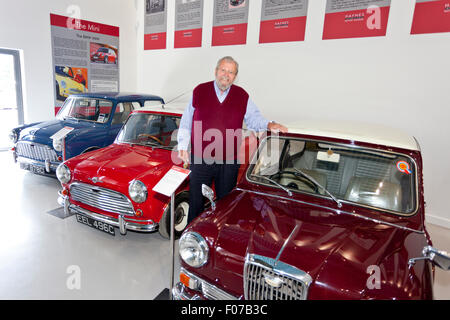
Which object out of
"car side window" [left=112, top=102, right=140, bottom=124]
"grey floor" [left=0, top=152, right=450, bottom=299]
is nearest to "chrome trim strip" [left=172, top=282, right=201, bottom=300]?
"grey floor" [left=0, top=152, right=450, bottom=299]

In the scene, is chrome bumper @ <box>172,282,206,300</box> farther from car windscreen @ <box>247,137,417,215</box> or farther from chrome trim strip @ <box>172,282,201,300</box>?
car windscreen @ <box>247,137,417,215</box>

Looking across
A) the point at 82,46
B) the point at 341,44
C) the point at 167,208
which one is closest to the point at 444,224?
the point at 341,44

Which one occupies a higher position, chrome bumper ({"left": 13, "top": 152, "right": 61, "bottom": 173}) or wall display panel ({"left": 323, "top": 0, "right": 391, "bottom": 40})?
wall display panel ({"left": 323, "top": 0, "right": 391, "bottom": 40})

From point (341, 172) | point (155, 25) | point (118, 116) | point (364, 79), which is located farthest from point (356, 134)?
point (155, 25)

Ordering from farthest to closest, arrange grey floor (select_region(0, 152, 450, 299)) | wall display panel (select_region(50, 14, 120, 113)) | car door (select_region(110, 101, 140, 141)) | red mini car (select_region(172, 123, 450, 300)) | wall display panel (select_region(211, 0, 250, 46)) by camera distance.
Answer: wall display panel (select_region(50, 14, 120, 113)), wall display panel (select_region(211, 0, 250, 46)), car door (select_region(110, 101, 140, 141)), grey floor (select_region(0, 152, 450, 299)), red mini car (select_region(172, 123, 450, 300))

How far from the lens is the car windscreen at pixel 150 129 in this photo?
382 centimetres

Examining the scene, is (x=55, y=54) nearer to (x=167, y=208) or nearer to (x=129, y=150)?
(x=129, y=150)

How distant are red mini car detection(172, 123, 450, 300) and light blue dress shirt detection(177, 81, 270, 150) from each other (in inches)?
15.8

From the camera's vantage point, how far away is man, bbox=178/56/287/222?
2.57 m

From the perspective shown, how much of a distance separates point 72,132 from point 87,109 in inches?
30.0

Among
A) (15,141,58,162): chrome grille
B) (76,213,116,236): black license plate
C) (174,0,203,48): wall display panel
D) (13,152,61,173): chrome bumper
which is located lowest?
(76,213,116,236): black license plate

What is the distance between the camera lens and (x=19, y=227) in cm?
351

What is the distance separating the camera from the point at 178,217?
3.31m

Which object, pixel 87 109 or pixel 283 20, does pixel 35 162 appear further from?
pixel 283 20
